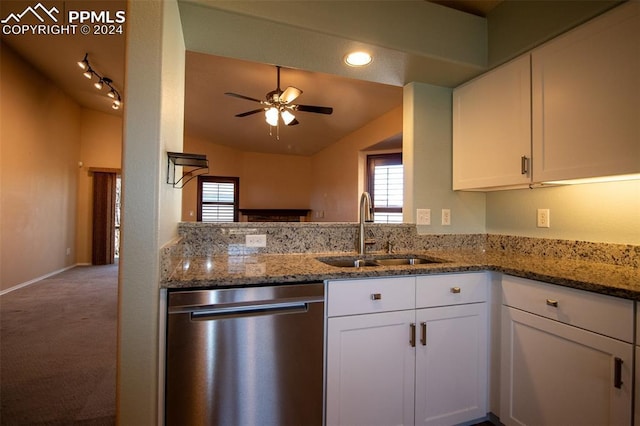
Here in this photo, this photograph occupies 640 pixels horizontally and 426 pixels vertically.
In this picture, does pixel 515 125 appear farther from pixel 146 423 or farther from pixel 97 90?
pixel 97 90

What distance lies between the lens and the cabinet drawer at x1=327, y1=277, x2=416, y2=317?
1.29 meters

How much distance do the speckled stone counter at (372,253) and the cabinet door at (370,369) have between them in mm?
232

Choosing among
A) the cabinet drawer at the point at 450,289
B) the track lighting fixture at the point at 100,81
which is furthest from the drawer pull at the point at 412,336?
the track lighting fixture at the point at 100,81

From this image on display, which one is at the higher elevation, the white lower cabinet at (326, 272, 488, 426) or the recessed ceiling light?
the recessed ceiling light

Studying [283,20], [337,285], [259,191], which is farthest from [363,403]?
[259,191]

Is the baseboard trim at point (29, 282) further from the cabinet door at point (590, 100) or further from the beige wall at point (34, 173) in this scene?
the cabinet door at point (590, 100)

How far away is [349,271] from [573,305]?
0.92 m

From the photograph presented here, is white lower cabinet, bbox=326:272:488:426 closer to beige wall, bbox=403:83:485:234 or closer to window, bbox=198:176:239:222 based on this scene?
beige wall, bbox=403:83:485:234

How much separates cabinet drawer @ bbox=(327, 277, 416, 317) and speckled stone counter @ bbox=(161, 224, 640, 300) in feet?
0.14

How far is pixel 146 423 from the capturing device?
103 centimetres

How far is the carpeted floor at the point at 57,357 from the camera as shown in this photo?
1674 mm

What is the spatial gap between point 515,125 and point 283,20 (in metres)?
1.43

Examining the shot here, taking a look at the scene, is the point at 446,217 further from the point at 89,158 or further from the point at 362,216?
the point at 89,158

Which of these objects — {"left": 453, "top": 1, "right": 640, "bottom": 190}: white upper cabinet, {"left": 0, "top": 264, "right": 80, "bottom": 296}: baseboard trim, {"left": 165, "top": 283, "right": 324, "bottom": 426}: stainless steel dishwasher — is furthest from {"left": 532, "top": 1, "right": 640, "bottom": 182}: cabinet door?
{"left": 0, "top": 264, "right": 80, "bottom": 296}: baseboard trim
